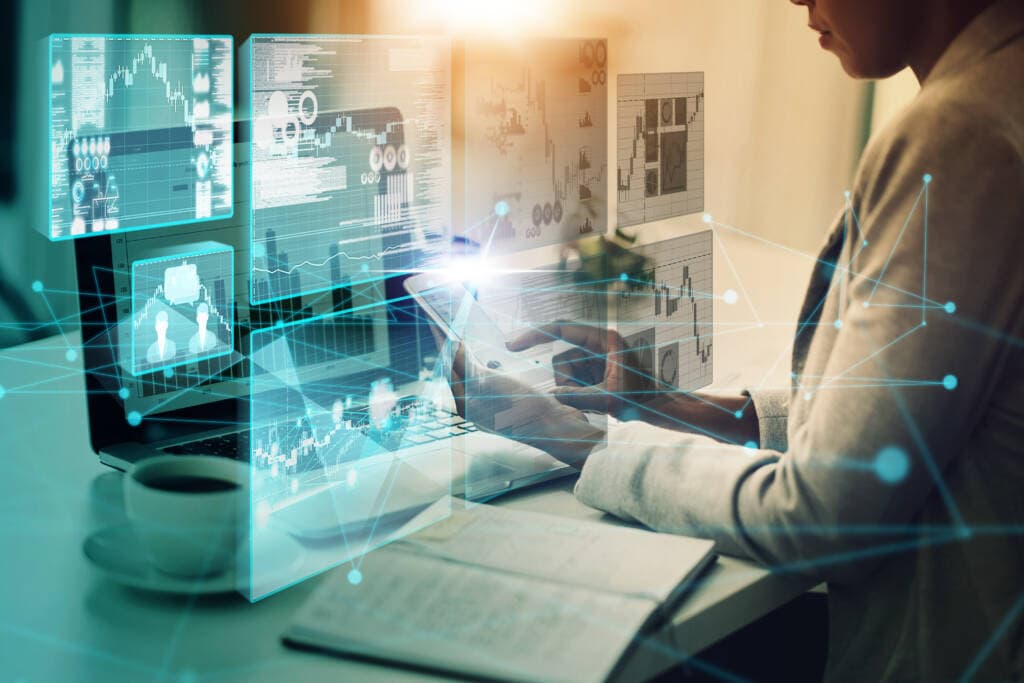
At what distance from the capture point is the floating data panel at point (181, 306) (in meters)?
1.09

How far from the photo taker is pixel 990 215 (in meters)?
0.79

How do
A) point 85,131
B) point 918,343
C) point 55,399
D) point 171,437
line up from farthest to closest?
point 55,399, point 171,437, point 85,131, point 918,343

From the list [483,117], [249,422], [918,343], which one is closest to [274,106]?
[483,117]

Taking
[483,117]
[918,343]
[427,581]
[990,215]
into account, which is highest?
[483,117]

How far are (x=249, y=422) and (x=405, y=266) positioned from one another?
0.29 meters

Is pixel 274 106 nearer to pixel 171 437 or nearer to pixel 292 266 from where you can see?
pixel 292 266

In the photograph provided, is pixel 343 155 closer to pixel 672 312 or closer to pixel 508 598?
pixel 672 312

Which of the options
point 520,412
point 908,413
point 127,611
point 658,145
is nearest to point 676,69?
point 658,145

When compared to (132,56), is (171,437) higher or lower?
lower

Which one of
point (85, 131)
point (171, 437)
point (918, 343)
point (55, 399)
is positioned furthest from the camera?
point (55, 399)

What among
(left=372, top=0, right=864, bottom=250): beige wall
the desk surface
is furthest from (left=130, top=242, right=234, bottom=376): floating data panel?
(left=372, top=0, right=864, bottom=250): beige wall

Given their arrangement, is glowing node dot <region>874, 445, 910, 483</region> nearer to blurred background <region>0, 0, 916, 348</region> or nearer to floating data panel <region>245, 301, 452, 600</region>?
floating data panel <region>245, 301, 452, 600</region>

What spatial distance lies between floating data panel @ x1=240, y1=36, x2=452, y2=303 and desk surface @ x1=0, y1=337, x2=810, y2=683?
323 mm

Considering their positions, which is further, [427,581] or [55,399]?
[55,399]
